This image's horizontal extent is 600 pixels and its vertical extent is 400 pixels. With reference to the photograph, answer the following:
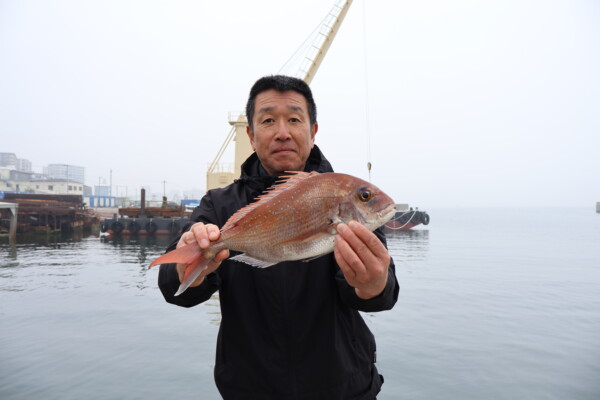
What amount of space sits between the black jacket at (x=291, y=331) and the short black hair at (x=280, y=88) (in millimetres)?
1295

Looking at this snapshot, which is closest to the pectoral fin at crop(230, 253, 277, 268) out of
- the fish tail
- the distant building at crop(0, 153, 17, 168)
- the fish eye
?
the fish tail

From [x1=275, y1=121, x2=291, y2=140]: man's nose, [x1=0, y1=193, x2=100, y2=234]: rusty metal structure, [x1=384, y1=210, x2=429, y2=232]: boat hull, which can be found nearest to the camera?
[x1=275, y1=121, x2=291, y2=140]: man's nose

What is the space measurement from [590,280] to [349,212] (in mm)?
24249

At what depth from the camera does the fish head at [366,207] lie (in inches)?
87.1

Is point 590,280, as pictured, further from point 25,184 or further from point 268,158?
point 25,184

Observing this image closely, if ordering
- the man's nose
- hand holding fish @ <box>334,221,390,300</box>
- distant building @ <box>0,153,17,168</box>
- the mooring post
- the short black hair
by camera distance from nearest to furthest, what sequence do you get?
hand holding fish @ <box>334,221,390,300</box>, the man's nose, the short black hair, the mooring post, distant building @ <box>0,153,17,168</box>

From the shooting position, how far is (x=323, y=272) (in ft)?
8.61

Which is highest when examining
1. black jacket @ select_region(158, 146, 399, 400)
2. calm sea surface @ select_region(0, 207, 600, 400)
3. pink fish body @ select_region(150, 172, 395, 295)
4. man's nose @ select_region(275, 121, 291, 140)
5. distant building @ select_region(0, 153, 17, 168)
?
distant building @ select_region(0, 153, 17, 168)

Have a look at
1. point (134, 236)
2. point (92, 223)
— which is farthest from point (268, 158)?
point (92, 223)

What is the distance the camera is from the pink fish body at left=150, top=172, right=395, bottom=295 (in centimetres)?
220

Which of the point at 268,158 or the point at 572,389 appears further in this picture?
the point at 572,389

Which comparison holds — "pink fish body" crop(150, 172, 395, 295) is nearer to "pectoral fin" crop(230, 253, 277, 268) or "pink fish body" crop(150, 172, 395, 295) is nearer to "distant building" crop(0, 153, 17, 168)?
"pectoral fin" crop(230, 253, 277, 268)

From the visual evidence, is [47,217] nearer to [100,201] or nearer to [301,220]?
[301,220]

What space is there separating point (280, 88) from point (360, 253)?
4.94 feet
